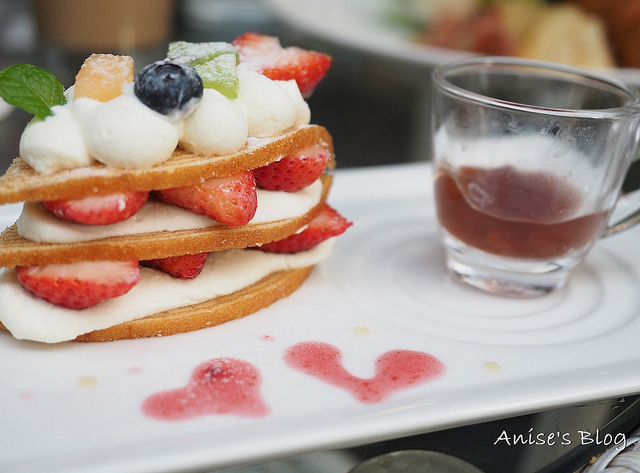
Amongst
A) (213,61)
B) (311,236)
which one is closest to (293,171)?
(311,236)

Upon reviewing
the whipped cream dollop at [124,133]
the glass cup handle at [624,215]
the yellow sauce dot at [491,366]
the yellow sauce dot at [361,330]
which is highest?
the whipped cream dollop at [124,133]

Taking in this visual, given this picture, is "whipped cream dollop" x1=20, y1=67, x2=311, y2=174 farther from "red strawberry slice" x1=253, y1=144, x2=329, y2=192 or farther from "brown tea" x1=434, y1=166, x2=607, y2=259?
"brown tea" x1=434, y1=166, x2=607, y2=259

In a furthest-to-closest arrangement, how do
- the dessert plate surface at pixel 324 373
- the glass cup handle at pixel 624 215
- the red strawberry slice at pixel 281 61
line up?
A: the glass cup handle at pixel 624 215 < the red strawberry slice at pixel 281 61 < the dessert plate surface at pixel 324 373

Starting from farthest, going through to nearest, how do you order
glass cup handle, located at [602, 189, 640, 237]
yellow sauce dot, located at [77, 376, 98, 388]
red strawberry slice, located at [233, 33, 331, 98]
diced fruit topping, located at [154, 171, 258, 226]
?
1. glass cup handle, located at [602, 189, 640, 237]
2. red strawberry slice, located at [233, 33, 331, 98]
3. diced fruit topping, located at [154, 171, 258, 226]
4. yellow sauce dot, located at [77, 376, 98, 388]

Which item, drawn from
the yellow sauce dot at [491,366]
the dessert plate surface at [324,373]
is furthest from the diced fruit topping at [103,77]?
the yellow sauce dot at [491,366]

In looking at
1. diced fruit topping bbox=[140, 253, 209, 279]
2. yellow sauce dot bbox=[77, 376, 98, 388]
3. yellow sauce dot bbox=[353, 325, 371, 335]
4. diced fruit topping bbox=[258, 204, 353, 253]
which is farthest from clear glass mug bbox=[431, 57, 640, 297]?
yellow sauce dot bbox=[77, 376, 98, 388]

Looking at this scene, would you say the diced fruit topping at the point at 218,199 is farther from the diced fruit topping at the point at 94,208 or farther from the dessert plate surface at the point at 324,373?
the dessert plate surface at the point at 324,373
